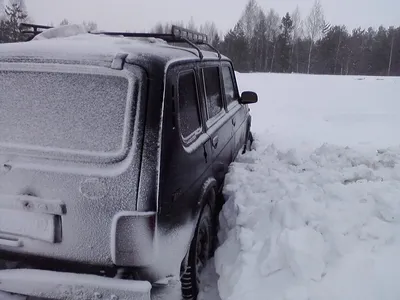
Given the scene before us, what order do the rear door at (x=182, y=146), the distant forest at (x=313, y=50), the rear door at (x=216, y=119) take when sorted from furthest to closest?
the distant forest at (x=313, y=50) → the rear door at (x=216, y=119) → the rear door at (x=182, y=146)

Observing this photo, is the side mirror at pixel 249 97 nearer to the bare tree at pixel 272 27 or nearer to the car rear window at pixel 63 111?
the car rear window at pixel 63 111

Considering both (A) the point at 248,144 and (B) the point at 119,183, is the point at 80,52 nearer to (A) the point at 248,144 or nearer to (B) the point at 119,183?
(B) the point at 119,183

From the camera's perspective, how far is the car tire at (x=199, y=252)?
9.17 feet

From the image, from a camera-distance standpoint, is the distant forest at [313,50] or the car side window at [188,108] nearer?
the car side window at [188,108]

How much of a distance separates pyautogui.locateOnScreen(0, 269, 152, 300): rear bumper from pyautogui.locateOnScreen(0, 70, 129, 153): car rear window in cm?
78

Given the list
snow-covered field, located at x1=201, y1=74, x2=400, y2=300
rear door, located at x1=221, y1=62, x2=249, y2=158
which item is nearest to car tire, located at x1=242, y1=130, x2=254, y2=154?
snow-covered field, located at x1=201, y1=74, x2=400, y2=300

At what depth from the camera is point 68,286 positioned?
2.14 m

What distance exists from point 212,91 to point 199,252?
5.33 feet

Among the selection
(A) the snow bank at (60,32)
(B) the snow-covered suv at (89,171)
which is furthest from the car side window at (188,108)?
(A) the snow bank at (60,32)

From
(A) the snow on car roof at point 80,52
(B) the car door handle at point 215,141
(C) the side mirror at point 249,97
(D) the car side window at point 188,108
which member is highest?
(A) the snow on car roof at point 80,52

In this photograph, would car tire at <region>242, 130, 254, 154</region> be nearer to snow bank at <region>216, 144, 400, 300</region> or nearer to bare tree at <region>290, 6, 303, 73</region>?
snow bank at <region>216, 144, 400, 300</region>

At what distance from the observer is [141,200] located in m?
2.06

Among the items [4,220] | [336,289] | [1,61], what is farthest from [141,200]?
[336,289]

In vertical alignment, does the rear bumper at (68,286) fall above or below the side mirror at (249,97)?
below
